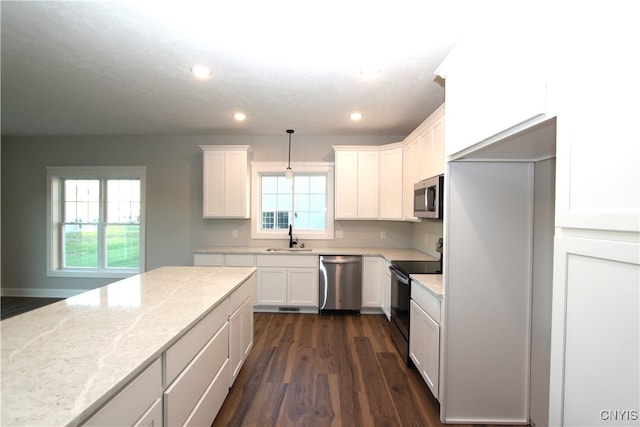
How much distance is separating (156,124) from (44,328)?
132 inches

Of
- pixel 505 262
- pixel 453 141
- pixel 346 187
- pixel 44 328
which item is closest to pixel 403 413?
pixel 505 262

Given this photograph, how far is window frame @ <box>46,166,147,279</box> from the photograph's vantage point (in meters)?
4.44

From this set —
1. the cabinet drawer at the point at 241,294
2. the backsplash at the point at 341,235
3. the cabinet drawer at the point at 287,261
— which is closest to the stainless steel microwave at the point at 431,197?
the backsplash at the point at 341,235

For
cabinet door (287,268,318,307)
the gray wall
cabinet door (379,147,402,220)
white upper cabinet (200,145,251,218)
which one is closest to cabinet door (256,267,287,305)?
cabinet door (287,268,318,307)

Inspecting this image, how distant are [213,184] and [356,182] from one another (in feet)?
7.06

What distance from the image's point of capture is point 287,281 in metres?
3.84

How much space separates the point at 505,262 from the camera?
1.84 meters

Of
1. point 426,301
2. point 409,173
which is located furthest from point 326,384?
point 409,173

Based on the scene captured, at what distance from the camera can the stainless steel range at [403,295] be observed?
2.54 m

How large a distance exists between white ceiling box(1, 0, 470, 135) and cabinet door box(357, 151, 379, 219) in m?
0.56

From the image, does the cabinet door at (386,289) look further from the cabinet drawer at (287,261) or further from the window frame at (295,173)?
the window frame at (295,173)

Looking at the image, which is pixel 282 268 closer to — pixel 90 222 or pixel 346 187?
pixel 346 187

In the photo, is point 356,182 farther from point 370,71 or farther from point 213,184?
point 213,184

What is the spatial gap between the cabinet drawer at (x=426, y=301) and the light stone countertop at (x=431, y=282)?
2.1 inches
